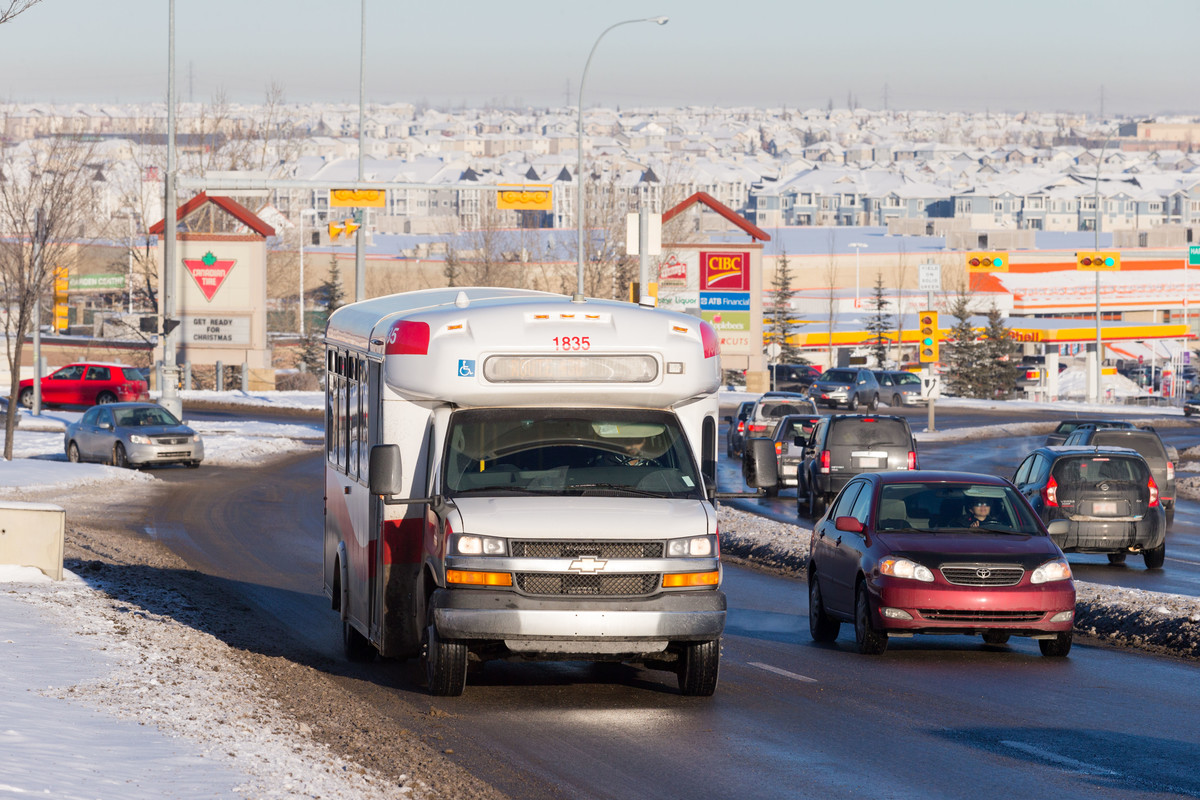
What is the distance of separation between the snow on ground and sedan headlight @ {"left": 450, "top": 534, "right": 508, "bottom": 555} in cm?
154

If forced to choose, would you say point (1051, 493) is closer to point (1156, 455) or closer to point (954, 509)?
point (1156, 455)

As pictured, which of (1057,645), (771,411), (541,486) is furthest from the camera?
(771,411)

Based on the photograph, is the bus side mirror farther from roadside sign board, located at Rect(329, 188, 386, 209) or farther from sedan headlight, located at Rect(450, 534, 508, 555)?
roadside sign board, located at Rect(329, 188, 386, 209)

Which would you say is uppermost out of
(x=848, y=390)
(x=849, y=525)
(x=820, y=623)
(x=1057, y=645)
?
(x=849, y=525)

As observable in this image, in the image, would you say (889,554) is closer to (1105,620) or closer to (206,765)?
(1105,620)

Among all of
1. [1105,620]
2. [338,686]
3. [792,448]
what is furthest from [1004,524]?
[792,448]

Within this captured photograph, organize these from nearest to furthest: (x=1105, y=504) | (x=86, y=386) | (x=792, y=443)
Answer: (x=1105, y=504)
(x=792, y=443)
(x=86, y=386)

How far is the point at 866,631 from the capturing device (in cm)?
1352

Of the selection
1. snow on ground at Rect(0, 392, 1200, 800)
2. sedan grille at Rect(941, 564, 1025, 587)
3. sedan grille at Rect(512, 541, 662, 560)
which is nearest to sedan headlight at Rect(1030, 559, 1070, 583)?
sedan grille at Rect(941, 564, 1025, 587)

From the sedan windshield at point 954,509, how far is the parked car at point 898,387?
55.2 m

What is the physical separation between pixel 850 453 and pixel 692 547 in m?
18.7

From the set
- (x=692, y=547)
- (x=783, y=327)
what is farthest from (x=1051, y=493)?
(x=783, y=327)

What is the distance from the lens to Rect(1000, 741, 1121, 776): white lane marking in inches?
351

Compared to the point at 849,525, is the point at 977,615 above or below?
below
